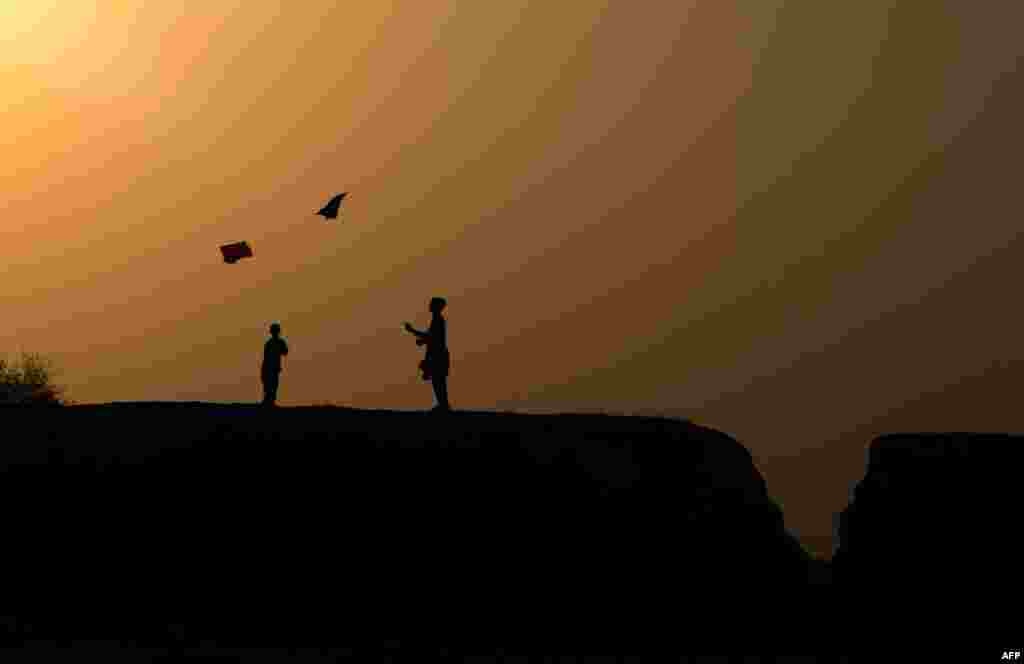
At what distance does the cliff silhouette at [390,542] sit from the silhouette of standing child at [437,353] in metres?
3.57

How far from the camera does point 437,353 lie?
26.8 metres

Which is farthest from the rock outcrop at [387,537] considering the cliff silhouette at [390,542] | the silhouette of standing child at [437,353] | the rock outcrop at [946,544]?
the rock outcrop at [946,544]

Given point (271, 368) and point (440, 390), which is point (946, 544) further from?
point (271, 368)

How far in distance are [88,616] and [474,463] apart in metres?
5.58

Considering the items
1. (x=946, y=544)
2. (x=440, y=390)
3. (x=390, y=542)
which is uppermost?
(x=440, y=390)

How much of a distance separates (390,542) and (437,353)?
559 centimetres

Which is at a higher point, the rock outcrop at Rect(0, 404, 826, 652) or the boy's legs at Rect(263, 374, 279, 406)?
the boy's legs at Rect(263, 374, 279, 406)

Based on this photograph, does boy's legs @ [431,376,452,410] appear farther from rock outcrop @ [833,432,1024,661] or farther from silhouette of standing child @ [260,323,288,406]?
rock outcrop @ [833,432,1024,661]

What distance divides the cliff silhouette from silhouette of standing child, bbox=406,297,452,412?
3.57 m

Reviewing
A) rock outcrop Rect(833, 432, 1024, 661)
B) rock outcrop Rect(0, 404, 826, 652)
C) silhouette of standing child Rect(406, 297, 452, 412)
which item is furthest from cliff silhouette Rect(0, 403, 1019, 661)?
rock outcrop Rect(833, 432, 1024, 661)

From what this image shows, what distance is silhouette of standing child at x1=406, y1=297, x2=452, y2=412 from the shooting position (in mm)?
26734

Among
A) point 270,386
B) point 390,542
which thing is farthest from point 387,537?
point 270,386

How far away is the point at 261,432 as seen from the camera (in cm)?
2278

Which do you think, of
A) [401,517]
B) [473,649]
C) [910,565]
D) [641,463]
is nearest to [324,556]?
[401,517]
